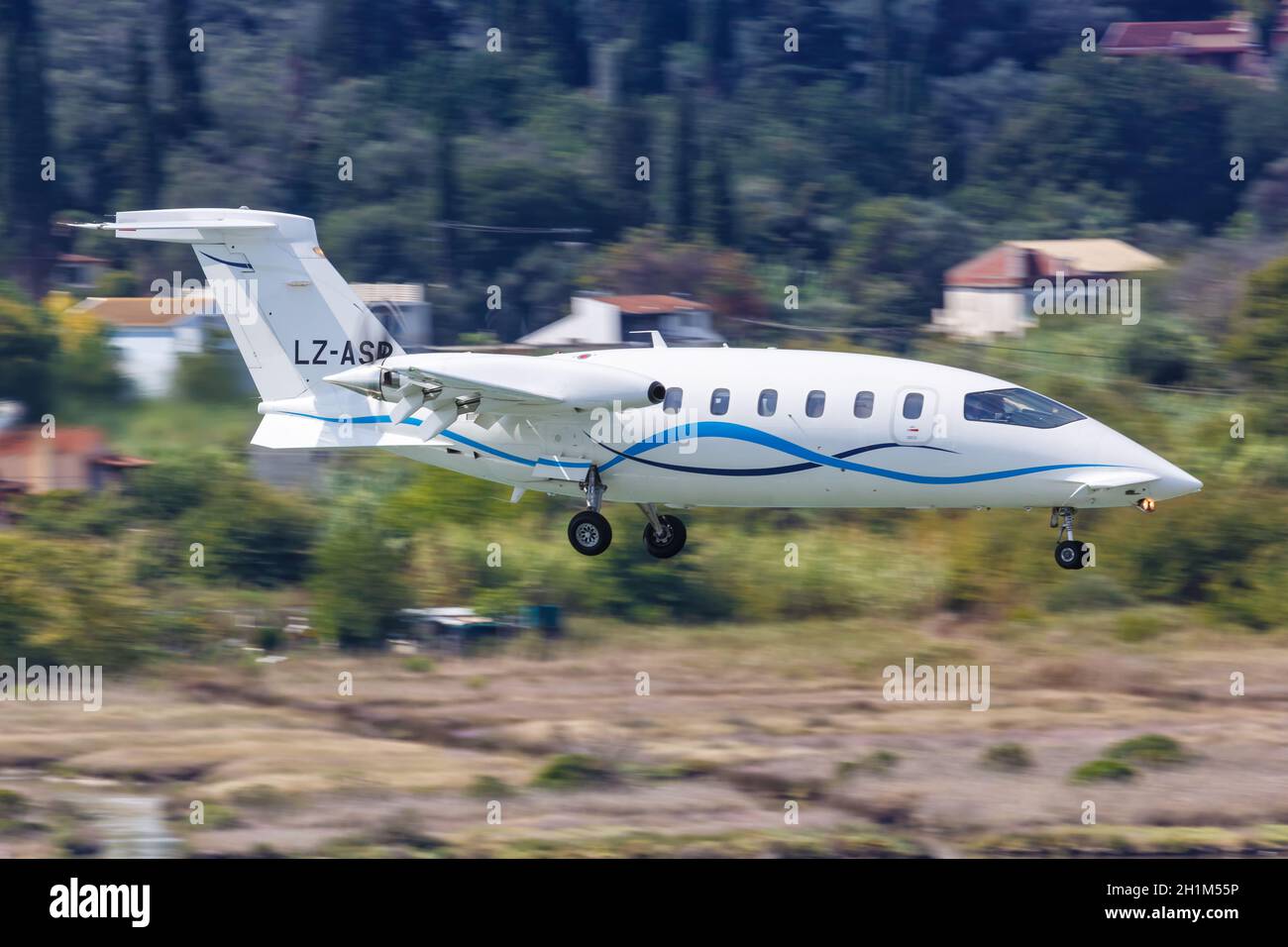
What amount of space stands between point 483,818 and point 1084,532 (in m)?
16.0

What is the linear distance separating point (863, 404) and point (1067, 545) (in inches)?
142

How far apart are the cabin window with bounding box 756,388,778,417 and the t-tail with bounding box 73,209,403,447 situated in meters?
6.12

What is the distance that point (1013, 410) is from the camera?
80.0ft

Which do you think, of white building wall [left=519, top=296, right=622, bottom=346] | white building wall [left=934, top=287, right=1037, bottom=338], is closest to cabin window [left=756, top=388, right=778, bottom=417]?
white building wall [left=519, top=296, right=622, bottom=346]

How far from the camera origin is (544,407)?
80.6 feet

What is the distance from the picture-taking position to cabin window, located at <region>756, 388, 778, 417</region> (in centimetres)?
2444

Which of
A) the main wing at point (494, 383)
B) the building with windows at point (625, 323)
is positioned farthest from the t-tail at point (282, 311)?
the building with windows at point (625, 323)

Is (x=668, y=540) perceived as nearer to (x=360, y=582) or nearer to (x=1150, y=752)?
(x=1150, y=752)

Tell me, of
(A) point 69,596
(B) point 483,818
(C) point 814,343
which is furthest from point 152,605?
(C) point 814,343

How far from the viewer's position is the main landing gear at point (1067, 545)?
24.9m

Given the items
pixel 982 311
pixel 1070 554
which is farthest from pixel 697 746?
pixel 982 311

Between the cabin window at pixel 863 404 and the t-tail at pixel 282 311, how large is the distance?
7.39 metres
